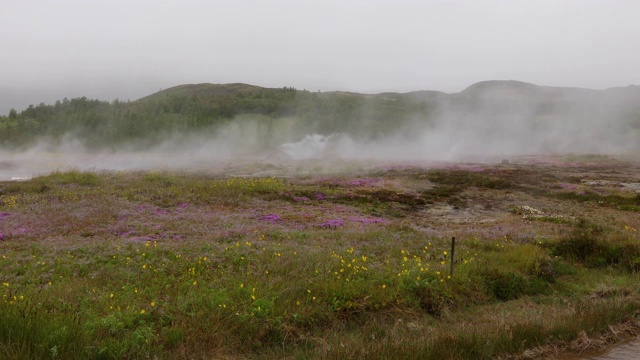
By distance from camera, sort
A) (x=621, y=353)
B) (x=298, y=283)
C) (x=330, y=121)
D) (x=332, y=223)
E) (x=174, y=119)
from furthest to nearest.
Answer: (x=330, y=121) → (x=174, y=119) → (x=332, y=223) → (x=298, y=283) → (x=621, y=353)

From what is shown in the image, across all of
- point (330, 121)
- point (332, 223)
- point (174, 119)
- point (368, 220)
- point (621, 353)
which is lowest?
point (368, 220)

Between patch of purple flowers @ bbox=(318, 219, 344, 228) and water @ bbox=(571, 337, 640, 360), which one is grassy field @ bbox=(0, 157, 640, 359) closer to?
patch of purple flowers @ bbox=(318, 219, 344, 228)

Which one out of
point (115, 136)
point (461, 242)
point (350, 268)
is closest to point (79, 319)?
point (350, 268)

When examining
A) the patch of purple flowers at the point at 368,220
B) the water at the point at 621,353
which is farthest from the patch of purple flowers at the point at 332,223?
the water at the point at 621,353

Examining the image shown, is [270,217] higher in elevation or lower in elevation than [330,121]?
lower

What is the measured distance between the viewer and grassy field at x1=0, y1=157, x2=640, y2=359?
7.18 meters

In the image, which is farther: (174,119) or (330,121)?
(330,121)

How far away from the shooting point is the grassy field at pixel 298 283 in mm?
7184

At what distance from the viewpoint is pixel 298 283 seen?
32.3ft

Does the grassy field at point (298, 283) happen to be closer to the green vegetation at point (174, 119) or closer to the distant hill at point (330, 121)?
the distant hill at point (330, 121)

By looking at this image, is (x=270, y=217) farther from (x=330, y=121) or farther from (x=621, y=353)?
(x=330, y=121)

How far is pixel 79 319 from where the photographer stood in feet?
24.4

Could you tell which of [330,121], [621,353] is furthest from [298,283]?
[330,121]

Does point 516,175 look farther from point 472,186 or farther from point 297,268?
point 297,268
